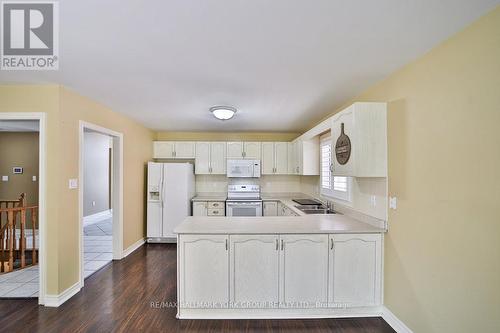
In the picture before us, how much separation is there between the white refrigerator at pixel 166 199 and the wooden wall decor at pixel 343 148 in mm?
3056

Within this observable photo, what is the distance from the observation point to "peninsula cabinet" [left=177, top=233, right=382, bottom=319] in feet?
7.43

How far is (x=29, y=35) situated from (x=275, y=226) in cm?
252

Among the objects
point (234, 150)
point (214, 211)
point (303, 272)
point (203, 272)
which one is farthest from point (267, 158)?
point (203, 272)

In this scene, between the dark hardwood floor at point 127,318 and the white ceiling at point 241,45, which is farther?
the dark hardwood floor at point 127,318

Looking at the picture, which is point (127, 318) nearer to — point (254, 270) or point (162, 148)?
point (254, 270)

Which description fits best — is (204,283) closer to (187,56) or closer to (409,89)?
(187,56)

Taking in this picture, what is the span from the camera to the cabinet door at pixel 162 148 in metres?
5.11

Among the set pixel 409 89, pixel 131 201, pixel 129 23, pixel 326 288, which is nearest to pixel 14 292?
pixel 131 201

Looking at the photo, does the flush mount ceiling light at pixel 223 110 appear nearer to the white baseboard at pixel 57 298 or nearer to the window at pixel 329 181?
the window at pixel 329 181

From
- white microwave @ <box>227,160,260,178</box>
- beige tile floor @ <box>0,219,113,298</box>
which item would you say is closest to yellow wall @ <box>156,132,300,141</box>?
white microwave @ <box>227,160,260,178</box>

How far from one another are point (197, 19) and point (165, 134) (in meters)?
4.27

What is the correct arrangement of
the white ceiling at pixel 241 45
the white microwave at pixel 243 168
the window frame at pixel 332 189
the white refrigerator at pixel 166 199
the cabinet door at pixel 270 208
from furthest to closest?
the white microwave at pixel 243 168
the cabinet door at pixel 270 208
the white refrigerator at pixel 166 199
the window frame at pixel 332 189
the white ceiling at pixel 241 45

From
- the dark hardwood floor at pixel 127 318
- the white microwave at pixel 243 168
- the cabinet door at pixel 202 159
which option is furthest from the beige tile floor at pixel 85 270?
the white microwave at pixel 243 168

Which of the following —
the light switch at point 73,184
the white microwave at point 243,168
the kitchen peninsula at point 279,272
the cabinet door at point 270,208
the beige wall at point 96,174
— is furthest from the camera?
the beige wall at point 96,174
